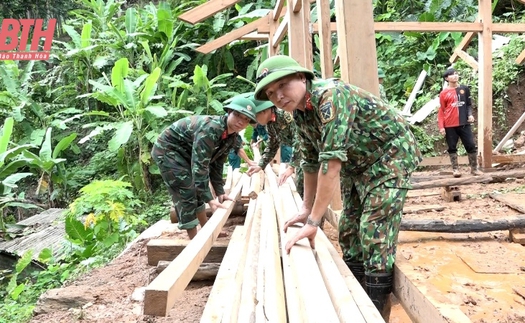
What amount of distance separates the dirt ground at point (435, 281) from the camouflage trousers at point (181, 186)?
47cm

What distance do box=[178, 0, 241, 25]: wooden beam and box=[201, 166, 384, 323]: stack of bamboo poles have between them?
367cm

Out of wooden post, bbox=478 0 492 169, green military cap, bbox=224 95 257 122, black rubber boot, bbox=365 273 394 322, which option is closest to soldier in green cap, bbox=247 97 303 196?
green military cap, bbox=224 95 257 122

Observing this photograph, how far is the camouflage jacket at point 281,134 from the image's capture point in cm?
447

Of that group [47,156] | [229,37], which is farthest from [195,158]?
[47,156]

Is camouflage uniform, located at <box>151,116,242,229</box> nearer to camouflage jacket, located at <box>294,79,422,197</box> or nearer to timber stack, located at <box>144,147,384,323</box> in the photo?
timber stack, located at <box>144,147,384,323</box>

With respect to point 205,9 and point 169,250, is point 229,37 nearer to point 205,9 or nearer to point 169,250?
point 205,9

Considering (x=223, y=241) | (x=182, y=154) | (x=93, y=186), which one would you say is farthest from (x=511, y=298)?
(x=93, y=186)

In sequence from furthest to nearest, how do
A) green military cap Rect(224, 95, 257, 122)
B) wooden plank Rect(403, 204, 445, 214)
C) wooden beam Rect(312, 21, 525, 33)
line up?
wooden beam Rect(312, 21, 525, 33) < wooden plank Rect(403, 204, 445, 214) < green military cap Rect(224, 95, 257, 122)

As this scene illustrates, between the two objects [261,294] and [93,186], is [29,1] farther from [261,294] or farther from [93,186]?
[261,294]

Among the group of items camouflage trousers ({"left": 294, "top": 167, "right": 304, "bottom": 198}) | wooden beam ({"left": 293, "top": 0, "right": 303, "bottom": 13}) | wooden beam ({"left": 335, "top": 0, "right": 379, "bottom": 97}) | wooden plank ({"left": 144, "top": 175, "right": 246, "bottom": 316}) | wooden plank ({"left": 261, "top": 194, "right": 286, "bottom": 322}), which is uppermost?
wooden beam ({"left": 293, "top": 0, "right": 303, "bottom": 13})

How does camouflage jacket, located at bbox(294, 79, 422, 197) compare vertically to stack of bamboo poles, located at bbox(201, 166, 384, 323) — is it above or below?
above

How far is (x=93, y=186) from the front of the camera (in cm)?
708

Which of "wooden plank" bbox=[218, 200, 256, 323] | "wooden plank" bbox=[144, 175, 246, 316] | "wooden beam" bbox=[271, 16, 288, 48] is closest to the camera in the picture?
"wooden plank" bbox=[144, 175, 246, 316]

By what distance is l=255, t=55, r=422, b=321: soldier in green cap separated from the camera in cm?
207
